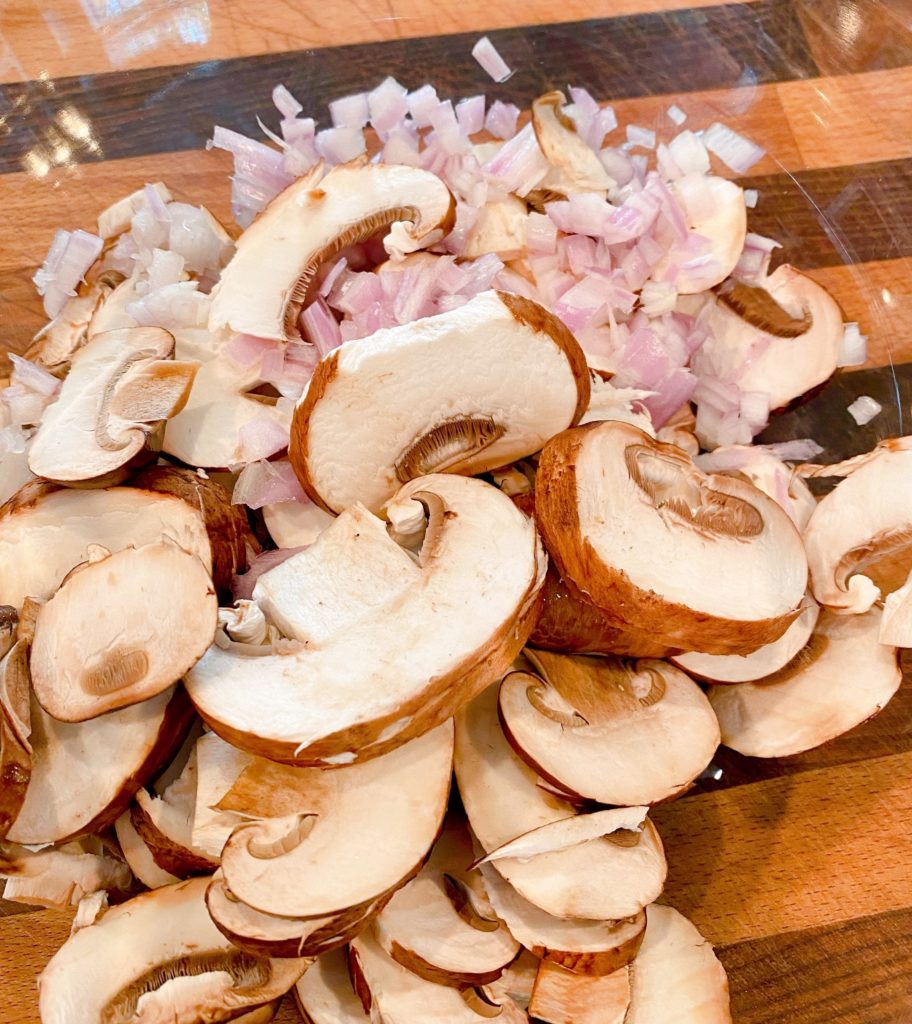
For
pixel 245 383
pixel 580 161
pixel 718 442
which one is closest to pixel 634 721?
pixel 718 442

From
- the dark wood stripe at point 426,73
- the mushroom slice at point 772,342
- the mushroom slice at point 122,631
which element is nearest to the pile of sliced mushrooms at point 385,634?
the mushroom slice at point 122,631

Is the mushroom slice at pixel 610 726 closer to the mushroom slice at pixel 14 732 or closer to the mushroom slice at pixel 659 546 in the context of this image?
the mushroom slice at pixel 659 546

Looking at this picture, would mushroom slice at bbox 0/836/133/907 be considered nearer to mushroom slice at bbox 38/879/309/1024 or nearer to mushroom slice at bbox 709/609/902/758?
mushroom slice at bbox 38/879/309/1024

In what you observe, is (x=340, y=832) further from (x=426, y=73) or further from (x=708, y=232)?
(x=426, y=73)

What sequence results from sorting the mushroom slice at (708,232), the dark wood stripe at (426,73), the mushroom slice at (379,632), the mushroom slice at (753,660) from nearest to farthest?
1. the mushroom slice at (379,632)
2. the mushroom slice at (753,660)
3. the mushroom slice at (708,232)
4. the dark wood stripe at (426,73)

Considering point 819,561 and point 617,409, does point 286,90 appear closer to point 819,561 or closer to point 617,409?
point 617,409

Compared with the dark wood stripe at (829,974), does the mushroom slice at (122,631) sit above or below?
above
